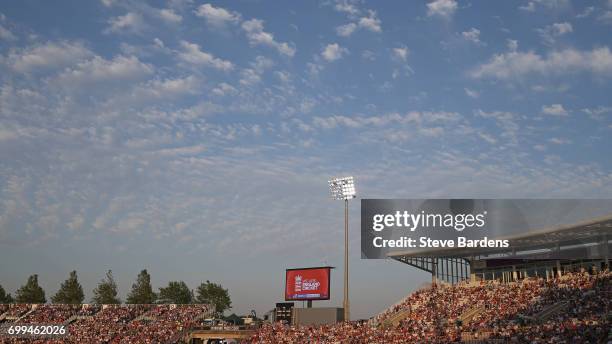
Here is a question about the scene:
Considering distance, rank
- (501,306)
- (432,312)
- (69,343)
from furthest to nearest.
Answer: (69,343)
(432,312)
(501,306)

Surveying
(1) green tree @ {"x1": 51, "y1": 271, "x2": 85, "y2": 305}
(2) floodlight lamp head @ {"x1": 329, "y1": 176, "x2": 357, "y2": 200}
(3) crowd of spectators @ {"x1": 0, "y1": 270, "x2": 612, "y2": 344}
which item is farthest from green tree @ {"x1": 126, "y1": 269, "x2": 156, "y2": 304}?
(2) floodlight lamp head @ {"x1": 329, "y1": 176, "x2": 357, "y2": 200}

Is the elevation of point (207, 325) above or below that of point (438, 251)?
below

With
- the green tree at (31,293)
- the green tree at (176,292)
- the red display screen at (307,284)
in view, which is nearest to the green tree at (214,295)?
the green tree at (176,292)

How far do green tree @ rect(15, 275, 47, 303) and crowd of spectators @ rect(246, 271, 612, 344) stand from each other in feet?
204

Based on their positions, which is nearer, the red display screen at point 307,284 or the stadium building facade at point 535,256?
the stadium building facade at point 535,256

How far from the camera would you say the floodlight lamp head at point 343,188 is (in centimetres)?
5400

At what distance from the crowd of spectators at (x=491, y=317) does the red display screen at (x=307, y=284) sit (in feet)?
13.7

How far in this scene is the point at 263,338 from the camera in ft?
177

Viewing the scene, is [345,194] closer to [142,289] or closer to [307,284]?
[307,284]

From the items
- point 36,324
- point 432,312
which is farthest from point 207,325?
point 432,312

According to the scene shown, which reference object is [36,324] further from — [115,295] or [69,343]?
[115,295]

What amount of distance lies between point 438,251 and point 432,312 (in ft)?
17.6

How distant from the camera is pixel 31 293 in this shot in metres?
104

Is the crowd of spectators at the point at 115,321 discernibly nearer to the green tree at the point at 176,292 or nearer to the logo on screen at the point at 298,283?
the logo on screen at the point at 298,283
